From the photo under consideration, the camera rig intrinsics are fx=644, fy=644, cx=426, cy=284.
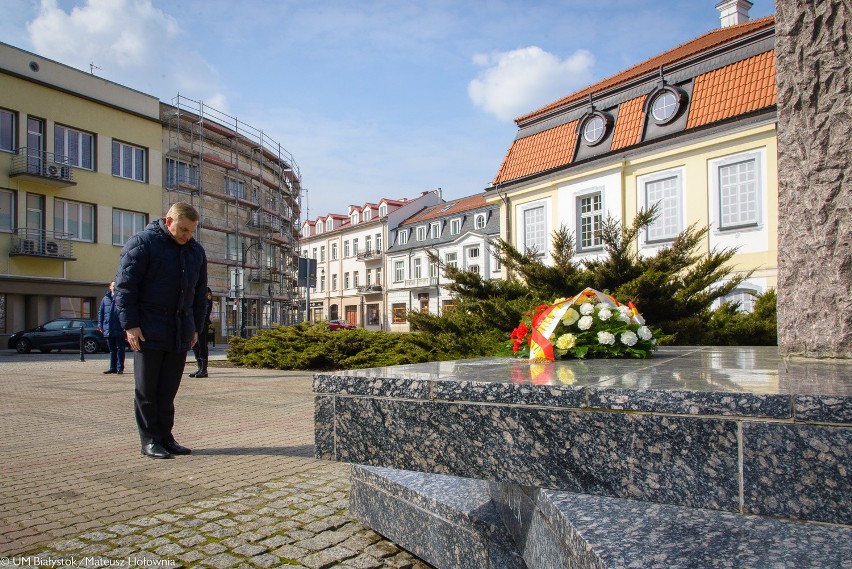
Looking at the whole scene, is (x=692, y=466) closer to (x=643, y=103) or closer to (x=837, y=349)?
(x=837, y=349)

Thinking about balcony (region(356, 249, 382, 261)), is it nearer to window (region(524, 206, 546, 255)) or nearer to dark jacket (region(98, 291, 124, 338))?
window (region(524, 206, 546, 255))

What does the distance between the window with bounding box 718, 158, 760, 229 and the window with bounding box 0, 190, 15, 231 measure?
29303mm

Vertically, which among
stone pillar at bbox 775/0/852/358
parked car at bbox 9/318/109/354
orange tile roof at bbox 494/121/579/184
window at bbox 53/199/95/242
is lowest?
parked car at bbox 9/318/109/354

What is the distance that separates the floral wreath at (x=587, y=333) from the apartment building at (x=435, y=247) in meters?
39.8

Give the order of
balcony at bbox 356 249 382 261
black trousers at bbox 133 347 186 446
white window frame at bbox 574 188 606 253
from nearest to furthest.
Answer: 1. black trousers at bbox 133 347 186 446
2. white window frame at bbox 574 188 606 253
3. balcony at bbox 356 249 382 261

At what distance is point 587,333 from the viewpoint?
3994 millimetres

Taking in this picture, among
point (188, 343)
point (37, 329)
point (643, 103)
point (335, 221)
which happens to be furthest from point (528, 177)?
point (335, 221)

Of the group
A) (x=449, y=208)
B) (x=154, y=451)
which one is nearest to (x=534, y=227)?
(x=154, y=451)

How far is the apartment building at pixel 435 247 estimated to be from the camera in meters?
49.2

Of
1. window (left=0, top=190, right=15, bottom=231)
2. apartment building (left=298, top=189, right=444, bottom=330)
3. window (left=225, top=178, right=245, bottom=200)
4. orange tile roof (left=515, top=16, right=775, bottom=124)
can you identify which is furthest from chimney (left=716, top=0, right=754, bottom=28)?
apartment building (left=298, top=189, right=444, bottom=330)

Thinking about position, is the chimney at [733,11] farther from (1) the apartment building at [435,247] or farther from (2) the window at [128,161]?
(2) the window at [128,161]

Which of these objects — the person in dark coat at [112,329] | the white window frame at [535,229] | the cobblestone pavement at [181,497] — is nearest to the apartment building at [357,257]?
the white window frame at [535,229]

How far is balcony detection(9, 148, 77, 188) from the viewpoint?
28.8 m

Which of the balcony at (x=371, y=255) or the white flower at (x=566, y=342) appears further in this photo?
the balcony at (x=371, y=255)
